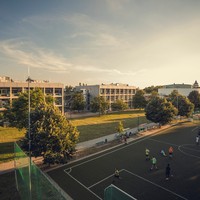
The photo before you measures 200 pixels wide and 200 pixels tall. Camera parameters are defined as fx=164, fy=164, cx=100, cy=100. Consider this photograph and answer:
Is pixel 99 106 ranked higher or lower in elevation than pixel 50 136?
higher

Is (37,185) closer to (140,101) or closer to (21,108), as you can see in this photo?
(21,108)

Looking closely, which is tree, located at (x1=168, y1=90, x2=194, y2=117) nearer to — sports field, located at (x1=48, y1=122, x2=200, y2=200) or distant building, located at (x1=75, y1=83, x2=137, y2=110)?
sports field, located at (x1=48, y1=122, x2=200, y2=200)

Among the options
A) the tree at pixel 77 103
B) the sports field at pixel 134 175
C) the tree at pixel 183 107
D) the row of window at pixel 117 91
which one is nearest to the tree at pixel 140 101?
the row of window at pixel 117 91

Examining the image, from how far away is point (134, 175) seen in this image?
19.1 metres

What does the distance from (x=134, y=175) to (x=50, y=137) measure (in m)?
10.8

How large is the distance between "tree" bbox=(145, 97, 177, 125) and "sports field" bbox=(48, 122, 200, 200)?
12.5m

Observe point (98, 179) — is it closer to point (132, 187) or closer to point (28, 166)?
point (132, 187)

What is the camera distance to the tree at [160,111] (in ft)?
132

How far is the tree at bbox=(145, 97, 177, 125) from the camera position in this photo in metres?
40.2

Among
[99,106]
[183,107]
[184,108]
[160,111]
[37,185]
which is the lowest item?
[37,185]

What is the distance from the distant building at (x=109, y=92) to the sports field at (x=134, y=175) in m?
54.5

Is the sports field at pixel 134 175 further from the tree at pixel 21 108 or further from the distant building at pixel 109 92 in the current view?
the distant building at pixel 109 92

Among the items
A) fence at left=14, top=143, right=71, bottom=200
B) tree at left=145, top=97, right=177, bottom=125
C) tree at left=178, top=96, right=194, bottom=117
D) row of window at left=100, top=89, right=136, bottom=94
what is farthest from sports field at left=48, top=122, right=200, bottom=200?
row of window at left=100, top=89, right=136, bottom=94

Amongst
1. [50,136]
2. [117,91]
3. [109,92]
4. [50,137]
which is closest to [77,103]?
[109,92]
